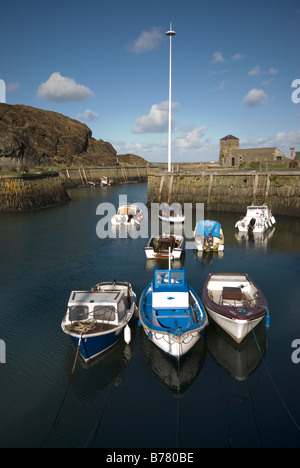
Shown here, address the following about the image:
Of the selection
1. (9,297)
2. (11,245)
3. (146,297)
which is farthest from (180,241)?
(11,245)

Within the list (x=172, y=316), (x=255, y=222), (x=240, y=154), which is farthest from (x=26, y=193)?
(x=240, y=154)

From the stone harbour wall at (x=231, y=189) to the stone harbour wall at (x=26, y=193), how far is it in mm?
18874

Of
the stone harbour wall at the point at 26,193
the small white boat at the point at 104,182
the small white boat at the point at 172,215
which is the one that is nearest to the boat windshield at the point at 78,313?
the small white boat at the point at 172,215

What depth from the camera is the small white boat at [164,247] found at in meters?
25.9

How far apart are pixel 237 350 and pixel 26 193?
151 feet

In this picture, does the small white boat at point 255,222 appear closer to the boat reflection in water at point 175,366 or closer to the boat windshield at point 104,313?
the boat reflection in water at point 175,366

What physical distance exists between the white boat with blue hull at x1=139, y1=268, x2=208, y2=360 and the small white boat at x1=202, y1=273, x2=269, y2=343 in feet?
2.66

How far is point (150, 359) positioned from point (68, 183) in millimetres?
87493

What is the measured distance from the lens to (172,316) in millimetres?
13430

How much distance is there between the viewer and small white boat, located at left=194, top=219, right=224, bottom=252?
27875 mm

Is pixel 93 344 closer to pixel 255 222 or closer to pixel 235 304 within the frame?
pixel 235 304

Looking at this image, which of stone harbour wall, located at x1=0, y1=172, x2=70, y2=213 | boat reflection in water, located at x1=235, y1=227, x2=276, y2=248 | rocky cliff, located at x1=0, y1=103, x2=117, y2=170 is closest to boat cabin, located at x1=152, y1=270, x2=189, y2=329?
boat reflection in water, located at x1=235, y1=227, x2=276, y2=248

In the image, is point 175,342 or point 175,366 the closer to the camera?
point 175,342

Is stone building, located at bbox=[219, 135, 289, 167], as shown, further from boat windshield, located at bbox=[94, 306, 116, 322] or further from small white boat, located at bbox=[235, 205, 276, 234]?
boat windshield, located at bbox=[94, 306, 116, 322]
